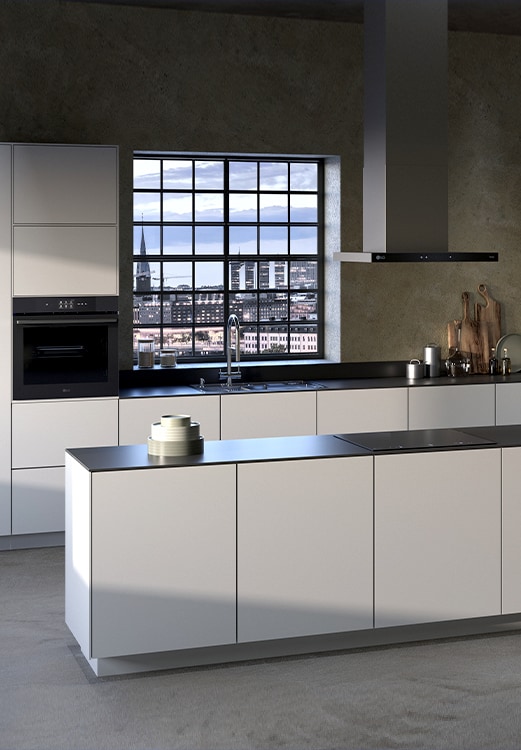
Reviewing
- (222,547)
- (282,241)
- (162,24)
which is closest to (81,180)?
(162,24)

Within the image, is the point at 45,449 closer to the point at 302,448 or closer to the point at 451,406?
the point at 302,448

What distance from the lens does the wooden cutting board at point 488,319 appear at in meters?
7.90

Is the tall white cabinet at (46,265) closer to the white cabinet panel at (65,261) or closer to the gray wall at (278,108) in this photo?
the white cabinet panel at (65,261)

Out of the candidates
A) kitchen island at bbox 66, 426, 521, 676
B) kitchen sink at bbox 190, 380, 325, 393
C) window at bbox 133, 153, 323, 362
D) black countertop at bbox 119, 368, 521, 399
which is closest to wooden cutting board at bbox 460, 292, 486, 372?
black countertop at bbox 119, 368, 521, 399

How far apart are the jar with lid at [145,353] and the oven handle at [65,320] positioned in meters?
0.74

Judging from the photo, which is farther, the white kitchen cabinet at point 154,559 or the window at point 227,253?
the window at point 227,253

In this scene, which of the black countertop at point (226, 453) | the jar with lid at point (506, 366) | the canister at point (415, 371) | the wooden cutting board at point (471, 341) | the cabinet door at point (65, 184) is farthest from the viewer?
the wooden cutting board at point (471, 341)

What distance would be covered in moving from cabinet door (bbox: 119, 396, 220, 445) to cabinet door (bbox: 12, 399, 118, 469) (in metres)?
0.07

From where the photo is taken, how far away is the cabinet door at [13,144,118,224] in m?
6.23

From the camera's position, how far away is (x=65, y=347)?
6477 millimetres

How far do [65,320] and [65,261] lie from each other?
1.15 ft

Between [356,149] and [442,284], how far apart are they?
1172mm

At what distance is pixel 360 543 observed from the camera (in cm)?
454

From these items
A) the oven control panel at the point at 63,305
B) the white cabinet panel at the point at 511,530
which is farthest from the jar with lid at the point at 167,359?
the white cabinet panel at the point at 511,530
